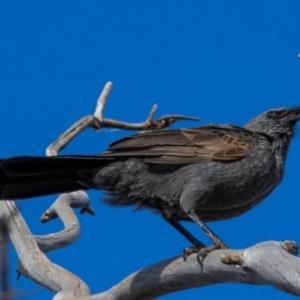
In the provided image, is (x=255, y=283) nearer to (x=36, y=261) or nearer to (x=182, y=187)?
(x=182, y=187)

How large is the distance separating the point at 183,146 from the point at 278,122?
3.13 ft

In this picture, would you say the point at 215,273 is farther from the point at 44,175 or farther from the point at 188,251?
the point at 44,175

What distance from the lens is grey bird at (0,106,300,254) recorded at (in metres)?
4.96

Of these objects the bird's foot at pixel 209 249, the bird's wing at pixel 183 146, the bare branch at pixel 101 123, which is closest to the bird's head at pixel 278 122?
the bird's wing at pixel 183 146

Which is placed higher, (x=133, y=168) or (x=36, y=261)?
(x=133, y=168)

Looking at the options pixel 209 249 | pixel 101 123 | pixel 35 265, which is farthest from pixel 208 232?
pixel 101 123

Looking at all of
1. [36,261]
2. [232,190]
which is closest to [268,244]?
[232,190]

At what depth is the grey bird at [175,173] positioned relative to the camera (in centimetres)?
496

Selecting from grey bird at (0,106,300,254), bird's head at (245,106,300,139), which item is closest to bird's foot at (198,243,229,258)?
grey bird at (0,106,300,254)

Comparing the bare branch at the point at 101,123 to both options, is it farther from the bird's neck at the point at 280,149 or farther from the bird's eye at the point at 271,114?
the bird's neck at the point at 280,149

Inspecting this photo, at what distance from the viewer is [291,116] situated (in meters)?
5.62

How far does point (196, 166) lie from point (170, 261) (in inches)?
36.4

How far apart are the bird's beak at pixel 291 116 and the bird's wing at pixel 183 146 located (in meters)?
0.42

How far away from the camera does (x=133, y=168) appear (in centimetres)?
514
